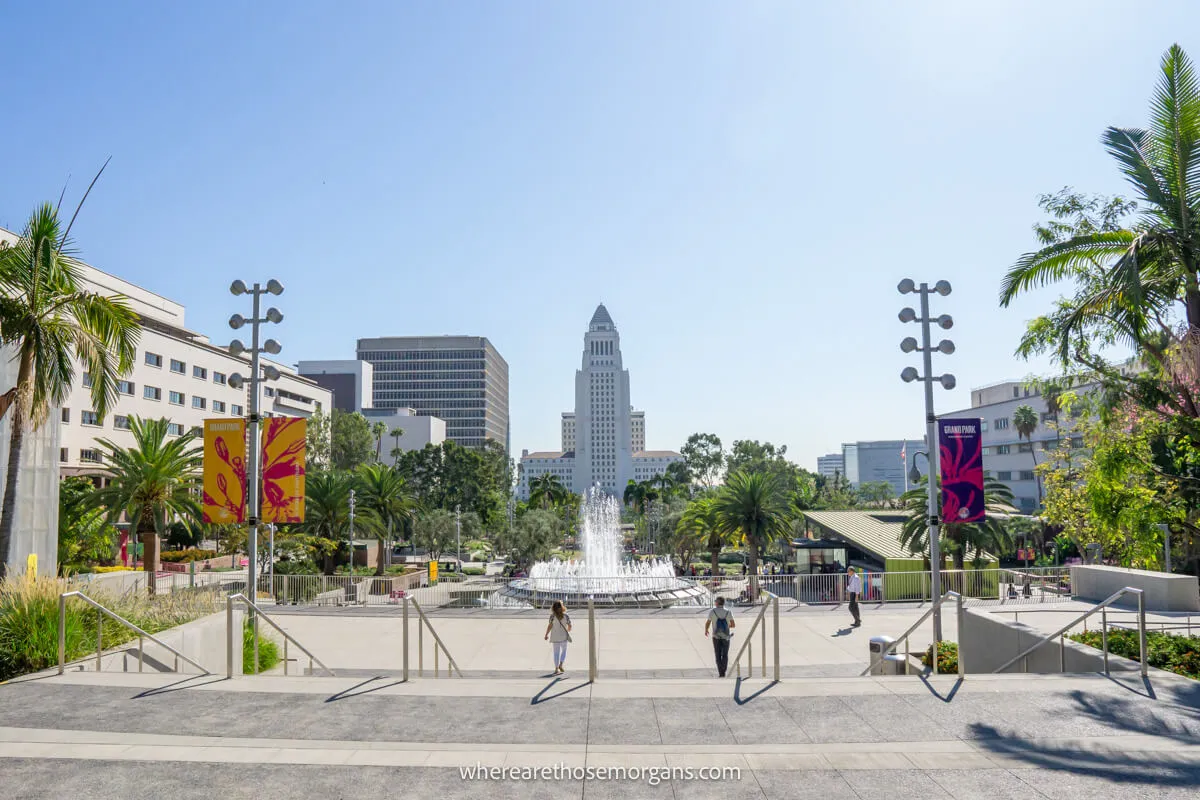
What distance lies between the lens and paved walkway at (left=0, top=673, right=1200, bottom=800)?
22.9 ft

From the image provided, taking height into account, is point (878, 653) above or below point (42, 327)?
below

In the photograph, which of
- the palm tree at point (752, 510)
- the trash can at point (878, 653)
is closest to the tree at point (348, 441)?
the palm tree at point (752, 510)

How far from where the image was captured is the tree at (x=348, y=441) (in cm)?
8969

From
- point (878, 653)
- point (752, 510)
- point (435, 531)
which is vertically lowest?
point (435, 531)

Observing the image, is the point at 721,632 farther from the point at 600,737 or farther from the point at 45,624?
the point at 45,624

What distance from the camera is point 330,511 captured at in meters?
43.2

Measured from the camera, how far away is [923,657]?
606 inches

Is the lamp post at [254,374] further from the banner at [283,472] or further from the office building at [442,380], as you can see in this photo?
the office building at [442,380]

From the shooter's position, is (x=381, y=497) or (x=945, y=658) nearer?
(x=945, y=658)

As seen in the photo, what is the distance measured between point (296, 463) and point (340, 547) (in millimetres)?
33176

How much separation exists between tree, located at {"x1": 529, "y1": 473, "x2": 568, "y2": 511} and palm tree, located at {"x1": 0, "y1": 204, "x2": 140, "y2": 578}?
78.9 m

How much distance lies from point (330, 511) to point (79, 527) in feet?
44.7

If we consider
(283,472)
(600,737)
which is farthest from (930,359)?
(283,472)

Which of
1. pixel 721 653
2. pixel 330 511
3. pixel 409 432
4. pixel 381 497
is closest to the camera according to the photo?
pixel 721 653
